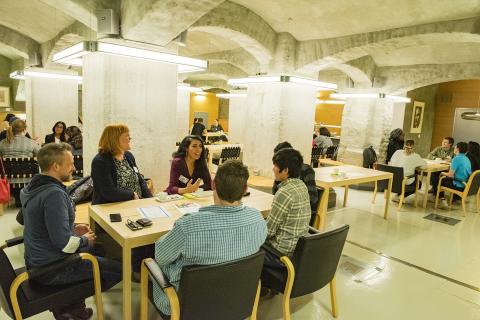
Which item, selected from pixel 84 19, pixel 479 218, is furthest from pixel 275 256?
pixel 479 218

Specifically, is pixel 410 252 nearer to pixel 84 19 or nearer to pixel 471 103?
pixel 84 19

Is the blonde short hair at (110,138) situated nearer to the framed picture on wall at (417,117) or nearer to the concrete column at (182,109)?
the concrete column at (182,109)

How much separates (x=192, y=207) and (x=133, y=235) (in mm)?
751

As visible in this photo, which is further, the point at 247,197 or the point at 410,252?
the point at 410,252

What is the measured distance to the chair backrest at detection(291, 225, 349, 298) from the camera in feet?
7.41

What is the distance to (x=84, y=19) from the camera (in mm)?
4352

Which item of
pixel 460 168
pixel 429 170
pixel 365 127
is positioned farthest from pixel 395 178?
pixel 365 127

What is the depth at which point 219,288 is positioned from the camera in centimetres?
178

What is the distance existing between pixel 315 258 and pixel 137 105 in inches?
131

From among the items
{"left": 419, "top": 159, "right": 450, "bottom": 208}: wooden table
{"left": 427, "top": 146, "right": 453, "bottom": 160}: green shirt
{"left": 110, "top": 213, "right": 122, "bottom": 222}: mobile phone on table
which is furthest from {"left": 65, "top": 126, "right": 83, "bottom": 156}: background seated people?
{"left": 427, "top": 146, "right": 453, "bottom": 160}: green shirt

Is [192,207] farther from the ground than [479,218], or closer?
farther from the ground

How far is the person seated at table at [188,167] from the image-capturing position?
12.2 ft

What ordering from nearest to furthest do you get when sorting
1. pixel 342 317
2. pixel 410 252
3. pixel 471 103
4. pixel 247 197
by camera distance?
pixel 342 317
pixel 247 197
pixel 410 252
pixel 471 103

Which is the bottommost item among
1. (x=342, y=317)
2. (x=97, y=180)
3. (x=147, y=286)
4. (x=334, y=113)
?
(x=342, y=317)
